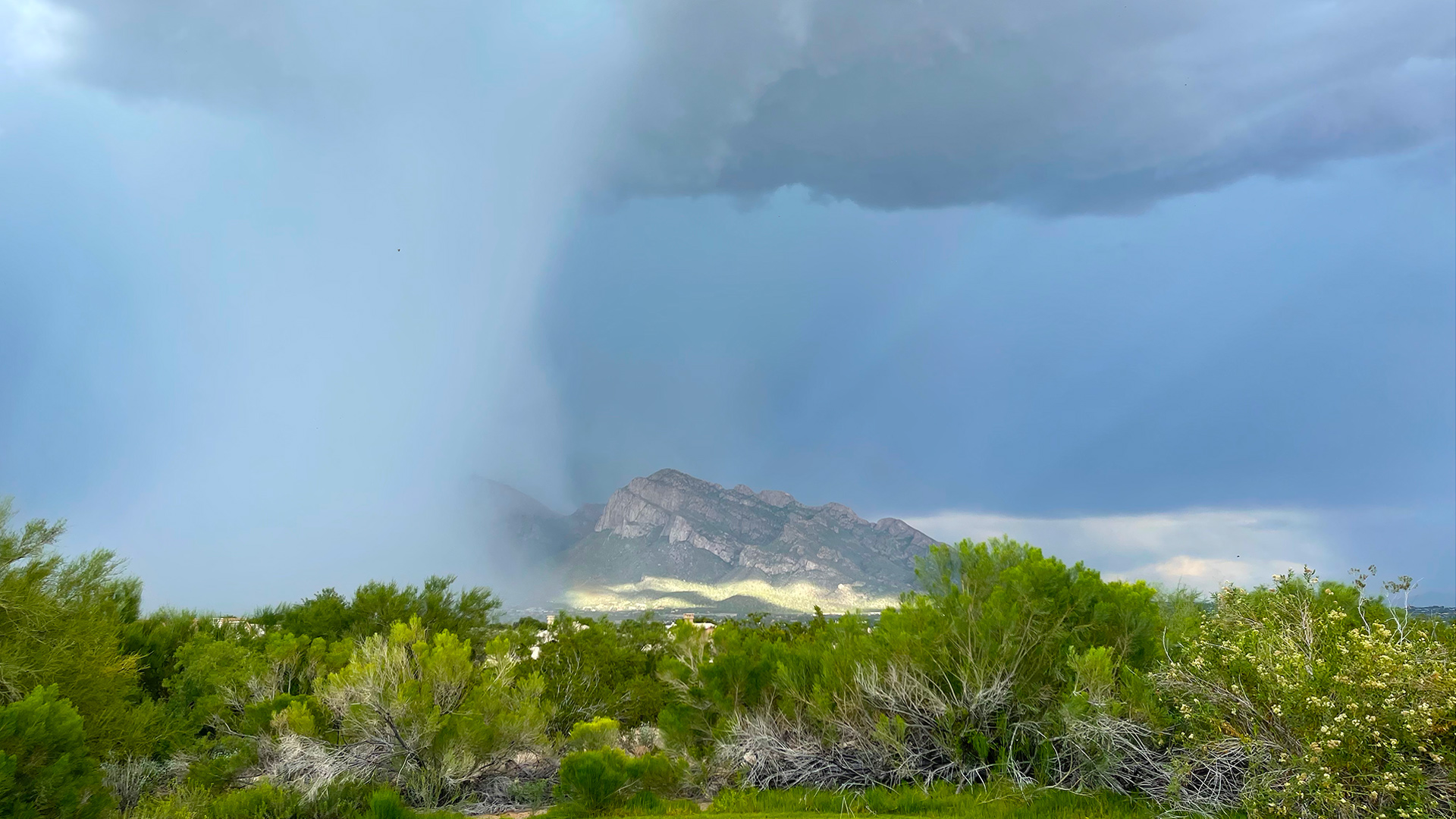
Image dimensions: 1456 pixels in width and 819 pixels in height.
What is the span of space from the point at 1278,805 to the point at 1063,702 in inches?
113

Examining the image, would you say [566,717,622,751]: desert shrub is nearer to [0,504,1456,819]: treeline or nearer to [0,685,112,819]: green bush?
[0,504,1456,819]: treeline

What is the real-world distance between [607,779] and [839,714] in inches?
144

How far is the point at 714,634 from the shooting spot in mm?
18312

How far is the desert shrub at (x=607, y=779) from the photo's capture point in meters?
12.0

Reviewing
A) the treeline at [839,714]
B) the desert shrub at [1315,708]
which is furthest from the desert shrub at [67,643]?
the desert shrub at [1315,708]

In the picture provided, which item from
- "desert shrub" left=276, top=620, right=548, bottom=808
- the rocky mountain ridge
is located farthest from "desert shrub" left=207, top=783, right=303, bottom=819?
the rocky mountain ridge

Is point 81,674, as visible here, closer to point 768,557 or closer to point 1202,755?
point 1202,755

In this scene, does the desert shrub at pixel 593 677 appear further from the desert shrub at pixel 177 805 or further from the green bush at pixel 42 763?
the green bush at pixel 42 763

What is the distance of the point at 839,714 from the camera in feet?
41.2

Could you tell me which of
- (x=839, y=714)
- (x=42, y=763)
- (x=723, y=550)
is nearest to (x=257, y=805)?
(x=42, y=763)

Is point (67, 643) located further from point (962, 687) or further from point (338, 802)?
point (962, 687)

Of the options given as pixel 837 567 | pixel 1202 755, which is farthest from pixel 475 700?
pixel 837 567

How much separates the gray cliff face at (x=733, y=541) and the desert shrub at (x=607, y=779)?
108804 millimetres

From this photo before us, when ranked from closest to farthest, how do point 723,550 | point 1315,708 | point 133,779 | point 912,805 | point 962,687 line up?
1. point 1315,708
2. point 912,805
3. point 962,687
4. point 133,779
5. point 723,550
